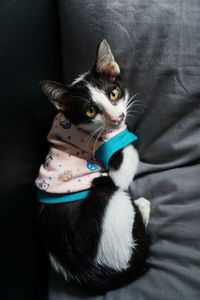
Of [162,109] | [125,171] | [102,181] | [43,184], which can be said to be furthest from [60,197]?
[162,109]

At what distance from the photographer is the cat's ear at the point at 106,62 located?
86cm

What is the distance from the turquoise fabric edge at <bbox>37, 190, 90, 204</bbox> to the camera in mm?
899

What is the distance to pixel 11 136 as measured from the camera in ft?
2.73

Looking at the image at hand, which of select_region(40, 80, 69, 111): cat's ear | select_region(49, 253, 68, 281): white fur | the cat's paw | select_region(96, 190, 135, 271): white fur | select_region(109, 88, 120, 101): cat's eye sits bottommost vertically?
select_region(49, 253, 68, 281): white fur

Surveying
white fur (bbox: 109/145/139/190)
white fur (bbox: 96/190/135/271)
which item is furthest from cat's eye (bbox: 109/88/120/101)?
white fur (bbox: 96/190/135/271)

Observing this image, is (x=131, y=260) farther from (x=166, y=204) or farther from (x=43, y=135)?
(x=43, y=135)

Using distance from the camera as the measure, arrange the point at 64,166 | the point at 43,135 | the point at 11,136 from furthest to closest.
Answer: the point at 43,135, the point at 64,166, the point at 11,136

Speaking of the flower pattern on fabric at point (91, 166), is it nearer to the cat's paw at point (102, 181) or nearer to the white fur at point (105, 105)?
the cat's paw at point (102, 181)

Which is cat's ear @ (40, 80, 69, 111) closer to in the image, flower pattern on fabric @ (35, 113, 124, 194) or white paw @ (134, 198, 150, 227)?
flower pattern on fabric @ (35, 113, 124, 194)

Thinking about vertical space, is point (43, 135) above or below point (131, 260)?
above

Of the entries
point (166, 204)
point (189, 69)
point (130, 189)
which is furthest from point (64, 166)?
point (189, 69)

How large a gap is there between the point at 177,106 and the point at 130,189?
404 mm

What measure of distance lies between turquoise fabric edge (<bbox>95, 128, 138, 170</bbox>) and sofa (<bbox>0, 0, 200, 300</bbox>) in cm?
12

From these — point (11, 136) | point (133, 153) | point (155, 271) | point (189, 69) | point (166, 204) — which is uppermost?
point (189, 69)
